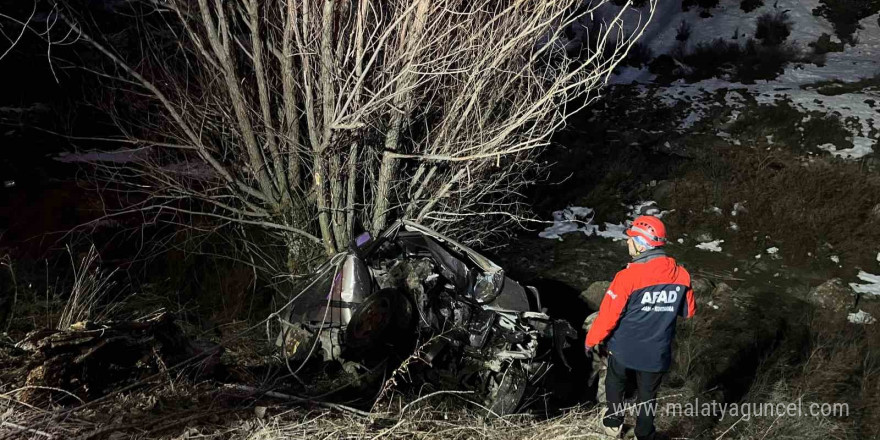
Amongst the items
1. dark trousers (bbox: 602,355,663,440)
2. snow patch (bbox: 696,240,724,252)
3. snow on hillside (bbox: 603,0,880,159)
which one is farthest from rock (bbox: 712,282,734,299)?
snow on hillside (bbox: 603,0,880,159)

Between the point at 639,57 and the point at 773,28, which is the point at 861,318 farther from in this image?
the point at 773,28

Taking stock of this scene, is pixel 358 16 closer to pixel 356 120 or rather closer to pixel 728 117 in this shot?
pixel 356 120

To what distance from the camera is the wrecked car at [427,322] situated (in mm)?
4145

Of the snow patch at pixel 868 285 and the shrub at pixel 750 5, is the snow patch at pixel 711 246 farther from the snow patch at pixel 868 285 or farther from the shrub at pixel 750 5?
the shrub at pixel 750 5

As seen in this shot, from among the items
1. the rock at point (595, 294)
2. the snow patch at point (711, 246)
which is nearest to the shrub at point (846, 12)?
the snow patch at point (711, 246)

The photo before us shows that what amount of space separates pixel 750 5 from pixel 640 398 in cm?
1874

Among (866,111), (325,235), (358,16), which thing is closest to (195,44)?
(358,16)

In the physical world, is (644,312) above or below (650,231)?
below

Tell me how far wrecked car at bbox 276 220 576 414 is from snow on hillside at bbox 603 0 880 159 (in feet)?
32.0

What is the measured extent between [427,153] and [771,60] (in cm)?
1381

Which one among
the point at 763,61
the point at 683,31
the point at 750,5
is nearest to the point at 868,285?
the point at 763,61

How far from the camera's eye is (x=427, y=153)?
5781 millimetres

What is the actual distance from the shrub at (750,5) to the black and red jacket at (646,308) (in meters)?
18.3

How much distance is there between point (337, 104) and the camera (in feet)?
16.0
